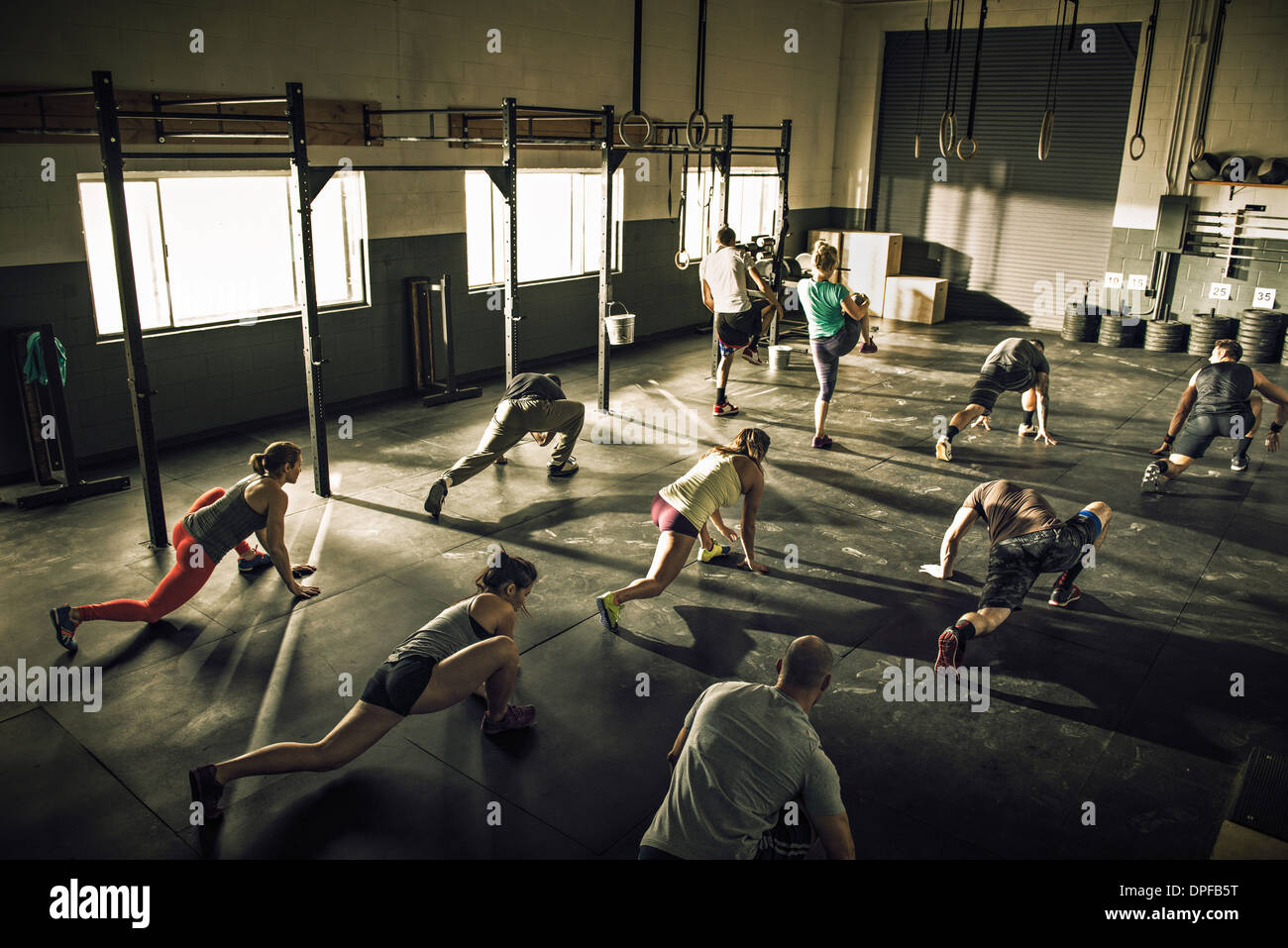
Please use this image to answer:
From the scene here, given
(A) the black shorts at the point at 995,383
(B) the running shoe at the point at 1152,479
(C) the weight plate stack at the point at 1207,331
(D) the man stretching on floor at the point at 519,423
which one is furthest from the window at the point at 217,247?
(C) the weight plate stack at the point at 1207,331

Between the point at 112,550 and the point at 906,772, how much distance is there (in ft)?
16.8

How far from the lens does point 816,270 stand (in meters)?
8.46

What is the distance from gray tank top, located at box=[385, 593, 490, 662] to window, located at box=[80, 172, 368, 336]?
473 cm

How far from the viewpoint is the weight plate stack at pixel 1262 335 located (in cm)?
1201

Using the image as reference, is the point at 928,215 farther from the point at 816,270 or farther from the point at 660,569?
the point at 660,569

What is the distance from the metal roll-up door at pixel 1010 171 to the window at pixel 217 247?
9.80 m

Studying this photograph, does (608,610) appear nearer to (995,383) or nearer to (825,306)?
(825,306)

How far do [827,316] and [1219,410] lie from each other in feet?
10.6

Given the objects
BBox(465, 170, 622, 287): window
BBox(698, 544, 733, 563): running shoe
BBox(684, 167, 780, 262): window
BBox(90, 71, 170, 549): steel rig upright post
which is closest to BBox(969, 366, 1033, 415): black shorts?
BBox(698, 544, 733, 563): running shoe

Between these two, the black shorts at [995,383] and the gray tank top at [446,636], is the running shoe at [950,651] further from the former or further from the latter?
the black shorts at [995,383]

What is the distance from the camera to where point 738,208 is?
14.2 metres

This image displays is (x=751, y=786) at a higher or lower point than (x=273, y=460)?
→ lower

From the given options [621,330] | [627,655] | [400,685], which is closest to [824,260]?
[621,330]
